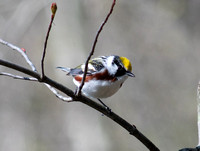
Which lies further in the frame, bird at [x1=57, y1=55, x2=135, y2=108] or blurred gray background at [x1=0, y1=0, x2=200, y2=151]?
blurred gray background at [x1=0, y1=0, x2=200, y2=151]

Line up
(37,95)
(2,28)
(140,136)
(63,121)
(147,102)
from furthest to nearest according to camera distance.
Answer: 1. (37,95)
2. (63,121)
3. (147,102)
4. (2,28)
5. (140,136)

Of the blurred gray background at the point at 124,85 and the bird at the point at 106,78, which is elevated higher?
the bird at the point at 106,78

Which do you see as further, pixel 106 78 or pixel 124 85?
pixel 124 85

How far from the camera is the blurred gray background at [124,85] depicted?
30.1ft

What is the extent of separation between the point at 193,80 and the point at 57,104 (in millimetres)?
4341

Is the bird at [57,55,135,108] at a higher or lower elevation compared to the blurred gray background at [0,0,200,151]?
higher

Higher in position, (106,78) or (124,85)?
(106,78)

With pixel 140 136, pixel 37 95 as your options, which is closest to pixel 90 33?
pixel 37 95

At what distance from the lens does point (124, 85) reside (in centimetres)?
960

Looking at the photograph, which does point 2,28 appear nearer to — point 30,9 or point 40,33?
point 30,9

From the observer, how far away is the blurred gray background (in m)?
9.18

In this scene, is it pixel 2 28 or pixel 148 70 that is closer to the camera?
pixel 2 28

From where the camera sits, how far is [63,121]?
33.7ft

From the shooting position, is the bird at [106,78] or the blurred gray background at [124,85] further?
the blurred gray background at [124,85]
